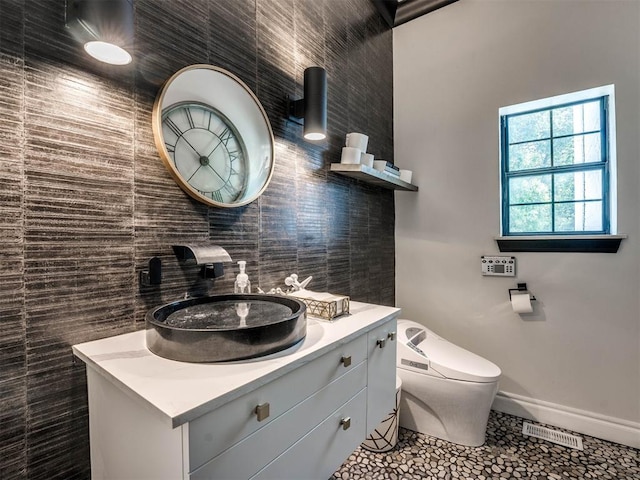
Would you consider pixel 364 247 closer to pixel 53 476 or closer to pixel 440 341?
pixel 440 341

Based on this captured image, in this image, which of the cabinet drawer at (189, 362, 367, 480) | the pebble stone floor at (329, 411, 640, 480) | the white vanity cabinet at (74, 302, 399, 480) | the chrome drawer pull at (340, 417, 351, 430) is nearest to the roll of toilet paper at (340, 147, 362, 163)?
the white vanity cabinet at (74, 302, 399, 480)

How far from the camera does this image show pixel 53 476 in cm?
84

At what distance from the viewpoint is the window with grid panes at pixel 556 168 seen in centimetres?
193

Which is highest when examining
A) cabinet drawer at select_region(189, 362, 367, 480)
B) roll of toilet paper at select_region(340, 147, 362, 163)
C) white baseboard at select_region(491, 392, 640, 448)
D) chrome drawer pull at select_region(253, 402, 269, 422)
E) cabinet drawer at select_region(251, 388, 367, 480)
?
roll of toilet paper at select_region(340, 147, 362, 163)

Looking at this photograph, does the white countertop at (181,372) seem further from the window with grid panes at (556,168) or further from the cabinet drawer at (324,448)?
the window with grid panes at (556,168)

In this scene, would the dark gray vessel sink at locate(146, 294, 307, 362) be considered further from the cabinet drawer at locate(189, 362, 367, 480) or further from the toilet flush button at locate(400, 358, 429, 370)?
the toilet flush button at locate(400, 358, 429, 370)

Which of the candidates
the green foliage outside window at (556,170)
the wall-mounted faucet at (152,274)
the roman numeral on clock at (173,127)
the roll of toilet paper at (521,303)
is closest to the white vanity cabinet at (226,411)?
the wall-mounted faucet at (152,274)

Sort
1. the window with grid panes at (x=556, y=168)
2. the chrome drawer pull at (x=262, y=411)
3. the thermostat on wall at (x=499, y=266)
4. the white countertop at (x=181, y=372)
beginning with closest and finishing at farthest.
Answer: the white countertop at (x=181, y=372) → the chrome drawer pull at (x=262, y=411) → the window with grid panes at (x=556, y=168) → the thermostat on wall at (x=499, y=266)

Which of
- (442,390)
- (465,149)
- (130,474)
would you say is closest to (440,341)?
(442,390)

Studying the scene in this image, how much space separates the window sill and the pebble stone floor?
1095 millimetres

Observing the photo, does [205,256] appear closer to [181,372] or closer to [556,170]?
[181,372]

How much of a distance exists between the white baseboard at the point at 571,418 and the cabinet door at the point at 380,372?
48.4 inches

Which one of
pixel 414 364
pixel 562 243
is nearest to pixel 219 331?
pixel 414 364

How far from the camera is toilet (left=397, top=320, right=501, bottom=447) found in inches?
65.4
